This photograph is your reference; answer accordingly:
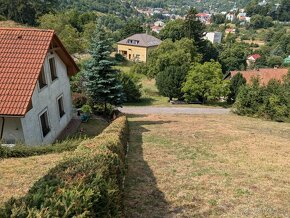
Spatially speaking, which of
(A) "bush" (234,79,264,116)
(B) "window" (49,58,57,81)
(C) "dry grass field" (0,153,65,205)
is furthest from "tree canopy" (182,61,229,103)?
(C) "dry grass field" (0,153,65,205)

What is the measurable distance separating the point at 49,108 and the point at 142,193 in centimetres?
1006

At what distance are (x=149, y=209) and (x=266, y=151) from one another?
903 centimetres

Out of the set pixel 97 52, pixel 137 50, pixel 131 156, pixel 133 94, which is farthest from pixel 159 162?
pixel 137 50

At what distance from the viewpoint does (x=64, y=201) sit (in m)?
4.71

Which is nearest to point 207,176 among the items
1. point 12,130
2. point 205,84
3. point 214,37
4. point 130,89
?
point 12,130

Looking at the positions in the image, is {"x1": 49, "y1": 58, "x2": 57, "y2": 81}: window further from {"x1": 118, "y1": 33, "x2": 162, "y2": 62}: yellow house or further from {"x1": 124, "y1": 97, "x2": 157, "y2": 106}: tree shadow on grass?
{"x1": 118, "y1": 33, "x2": 162, "y2": 62}: yellow house

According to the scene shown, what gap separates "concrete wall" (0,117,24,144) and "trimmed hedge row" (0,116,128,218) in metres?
7.72

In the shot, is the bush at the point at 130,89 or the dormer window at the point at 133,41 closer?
the bush at the point at 130,89

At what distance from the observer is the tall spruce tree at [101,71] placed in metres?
22.0

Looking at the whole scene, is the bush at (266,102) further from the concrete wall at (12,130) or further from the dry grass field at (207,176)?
the concrete wall at (12,130)

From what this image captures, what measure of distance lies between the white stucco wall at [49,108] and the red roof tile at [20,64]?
889 mm

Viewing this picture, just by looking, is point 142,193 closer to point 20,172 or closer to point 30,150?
point 20,172

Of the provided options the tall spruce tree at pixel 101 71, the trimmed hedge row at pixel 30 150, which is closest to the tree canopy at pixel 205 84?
the tall spruce tree at pixel 101 71

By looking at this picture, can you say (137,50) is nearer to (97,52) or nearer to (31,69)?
(97,52)
